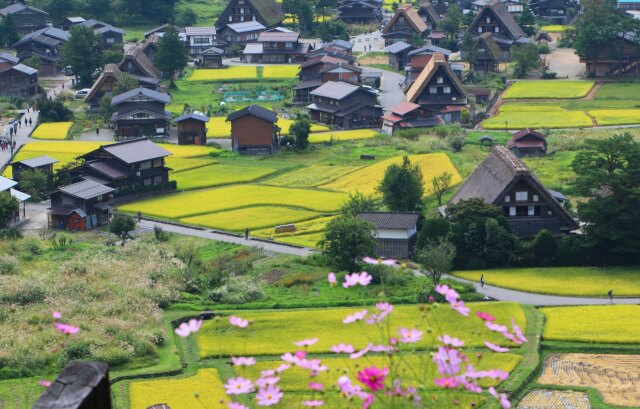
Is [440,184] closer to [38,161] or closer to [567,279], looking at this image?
[567,279]

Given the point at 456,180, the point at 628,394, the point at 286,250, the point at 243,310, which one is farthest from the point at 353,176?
the point at 628,394

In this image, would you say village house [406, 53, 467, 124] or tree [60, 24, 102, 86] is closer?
village house [406, 53, 467, 124]

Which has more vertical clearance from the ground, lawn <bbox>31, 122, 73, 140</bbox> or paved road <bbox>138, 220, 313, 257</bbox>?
paved road <bbox>138, 220, 313, 257</bbox>

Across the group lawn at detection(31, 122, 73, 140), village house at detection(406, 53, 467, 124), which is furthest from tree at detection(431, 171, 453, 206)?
lawn at detection(31, 122, 73, 140)

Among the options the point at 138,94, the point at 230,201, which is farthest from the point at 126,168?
the point at 138,94

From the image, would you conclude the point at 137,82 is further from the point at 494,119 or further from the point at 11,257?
the point at 11,257

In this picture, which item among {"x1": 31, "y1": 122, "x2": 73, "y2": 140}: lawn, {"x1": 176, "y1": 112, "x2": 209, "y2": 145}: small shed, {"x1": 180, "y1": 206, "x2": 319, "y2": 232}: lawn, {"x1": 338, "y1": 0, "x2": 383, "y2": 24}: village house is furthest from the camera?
{"x1": 338, "y1": 0, "x2": 383, "y2": 24}: village house

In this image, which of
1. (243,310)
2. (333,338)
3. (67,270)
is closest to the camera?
(333,338)

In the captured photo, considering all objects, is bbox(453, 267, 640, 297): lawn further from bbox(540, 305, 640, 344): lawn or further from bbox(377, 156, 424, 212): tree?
bbox(377, 156, 424, 212): tree
